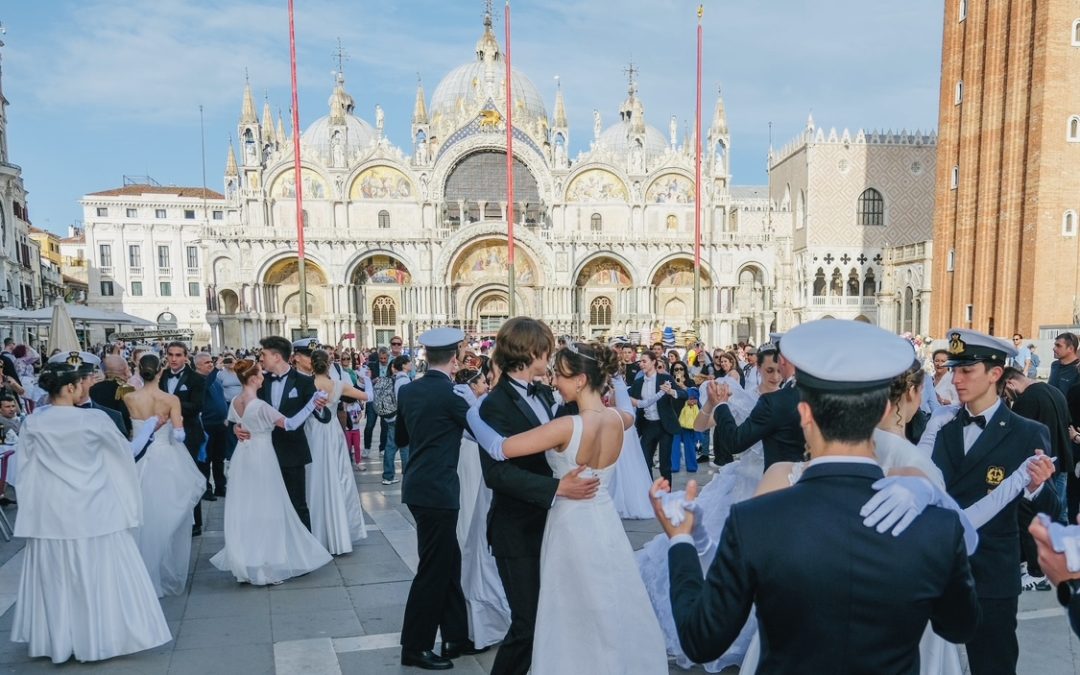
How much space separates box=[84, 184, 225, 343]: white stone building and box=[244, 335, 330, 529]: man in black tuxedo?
2194 inches

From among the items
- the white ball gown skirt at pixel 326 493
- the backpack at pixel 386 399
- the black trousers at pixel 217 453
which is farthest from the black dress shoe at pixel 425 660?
the backpack at pixel 386 399

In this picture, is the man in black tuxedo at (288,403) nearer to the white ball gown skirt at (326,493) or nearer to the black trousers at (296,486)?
the black trousers at (296,486)

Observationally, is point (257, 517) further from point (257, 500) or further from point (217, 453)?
point (217, 453)

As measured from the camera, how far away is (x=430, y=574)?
13.0ft

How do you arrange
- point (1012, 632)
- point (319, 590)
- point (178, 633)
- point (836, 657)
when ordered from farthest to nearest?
1. point (319, 590)
2. point (178, 633)
3. point (1012, 632)
4. point (836, 657)

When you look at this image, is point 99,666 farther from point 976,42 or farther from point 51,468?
point 976,42

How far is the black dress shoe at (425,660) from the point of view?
→ 4.02 meters

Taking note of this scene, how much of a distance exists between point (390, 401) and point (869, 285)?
40.0 metres

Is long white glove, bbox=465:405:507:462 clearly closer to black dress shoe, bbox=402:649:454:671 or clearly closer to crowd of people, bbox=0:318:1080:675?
crowd of people, bbox=0:318:1080:675

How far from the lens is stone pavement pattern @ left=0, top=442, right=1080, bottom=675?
411cm

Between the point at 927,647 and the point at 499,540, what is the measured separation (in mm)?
2070

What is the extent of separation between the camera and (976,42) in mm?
26641

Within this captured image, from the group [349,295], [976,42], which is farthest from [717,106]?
[349,295]

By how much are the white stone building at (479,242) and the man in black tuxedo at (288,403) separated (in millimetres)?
33414
